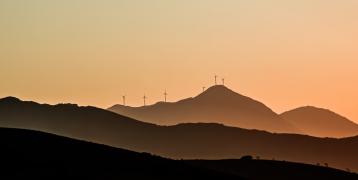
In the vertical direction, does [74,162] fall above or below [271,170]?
above

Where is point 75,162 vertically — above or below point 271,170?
above

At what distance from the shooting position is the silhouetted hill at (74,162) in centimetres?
7638

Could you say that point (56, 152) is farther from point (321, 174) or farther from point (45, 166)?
point (321, 174)

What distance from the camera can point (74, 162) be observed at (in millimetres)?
82125

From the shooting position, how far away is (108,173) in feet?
259

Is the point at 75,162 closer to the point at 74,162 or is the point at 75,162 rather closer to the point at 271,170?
the point at 74,162

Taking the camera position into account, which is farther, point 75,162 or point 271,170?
point 271,170

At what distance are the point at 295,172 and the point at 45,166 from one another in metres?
66.8

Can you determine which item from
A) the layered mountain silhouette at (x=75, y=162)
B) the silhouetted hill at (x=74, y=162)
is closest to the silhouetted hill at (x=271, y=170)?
the layered mountain silhouette at (x=75, y=162)

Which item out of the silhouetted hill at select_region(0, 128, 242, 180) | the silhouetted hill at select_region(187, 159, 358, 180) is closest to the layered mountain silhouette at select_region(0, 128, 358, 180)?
the silhouetted hill at select_region(0, 128, 242, 180)

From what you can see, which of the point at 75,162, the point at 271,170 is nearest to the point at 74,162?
the point at 75,162

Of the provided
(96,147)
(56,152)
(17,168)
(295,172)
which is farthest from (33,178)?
(295,172)

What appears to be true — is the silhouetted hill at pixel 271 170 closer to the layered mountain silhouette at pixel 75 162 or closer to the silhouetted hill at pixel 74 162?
the layered mountain silhouette at pixel 75 162

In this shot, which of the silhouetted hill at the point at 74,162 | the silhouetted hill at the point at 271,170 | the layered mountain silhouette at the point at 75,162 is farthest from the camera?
the silhouetted hill at the point at 271,170
